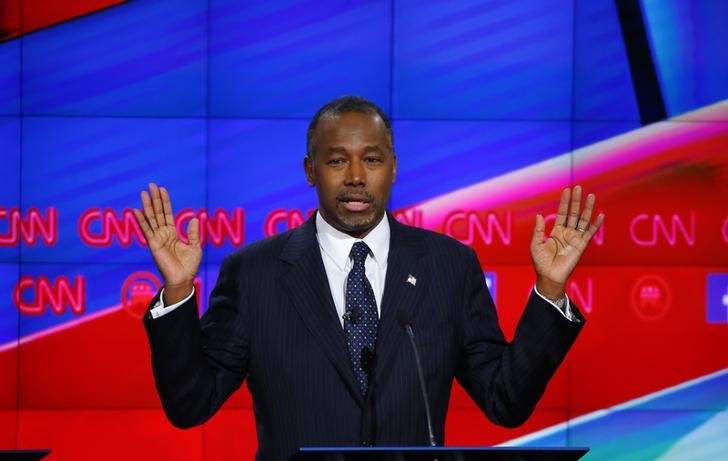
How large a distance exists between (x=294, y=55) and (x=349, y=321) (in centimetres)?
248

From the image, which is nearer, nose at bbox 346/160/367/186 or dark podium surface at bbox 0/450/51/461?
dark podium surface at bbox 0/450/51/461

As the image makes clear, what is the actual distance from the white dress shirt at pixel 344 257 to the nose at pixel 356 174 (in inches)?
5.3

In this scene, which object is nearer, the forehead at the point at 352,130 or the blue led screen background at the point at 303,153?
the forehead at the point at 352,130

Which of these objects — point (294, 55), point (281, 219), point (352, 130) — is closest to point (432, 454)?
point (352, 130)

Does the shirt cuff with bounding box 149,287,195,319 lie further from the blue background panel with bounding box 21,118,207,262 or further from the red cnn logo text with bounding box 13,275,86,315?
the red cnn logo text with bounding box 13,275,86,315

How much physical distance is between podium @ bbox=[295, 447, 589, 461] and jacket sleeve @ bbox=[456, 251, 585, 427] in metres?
0.53

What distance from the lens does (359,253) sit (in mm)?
2037

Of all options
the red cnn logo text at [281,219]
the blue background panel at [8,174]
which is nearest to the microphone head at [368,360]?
the red cnn logo text at [281,219]

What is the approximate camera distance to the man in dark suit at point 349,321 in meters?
1.90

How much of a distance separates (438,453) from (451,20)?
3184mm

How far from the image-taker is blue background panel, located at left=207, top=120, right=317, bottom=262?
14.0 ft

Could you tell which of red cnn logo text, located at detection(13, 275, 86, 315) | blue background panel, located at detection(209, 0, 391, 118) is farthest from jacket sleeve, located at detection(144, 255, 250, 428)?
red cnn logo text, located at detection(13, 275, 86, 315)

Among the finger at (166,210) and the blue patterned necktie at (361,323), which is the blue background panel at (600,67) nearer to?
the blue patterned necktie at (361,323)

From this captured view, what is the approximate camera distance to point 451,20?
4262 mm
